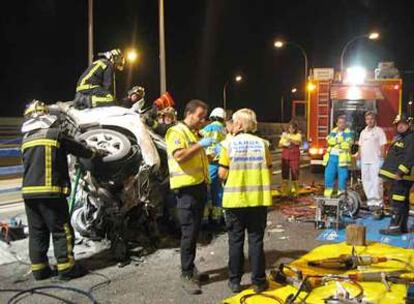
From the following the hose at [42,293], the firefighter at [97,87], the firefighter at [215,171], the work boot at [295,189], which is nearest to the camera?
the hose at [42,293]

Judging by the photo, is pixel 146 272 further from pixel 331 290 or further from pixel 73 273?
pixel 331 290

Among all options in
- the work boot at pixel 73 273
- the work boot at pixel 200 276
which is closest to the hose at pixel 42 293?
the work boot at pixel 73 273

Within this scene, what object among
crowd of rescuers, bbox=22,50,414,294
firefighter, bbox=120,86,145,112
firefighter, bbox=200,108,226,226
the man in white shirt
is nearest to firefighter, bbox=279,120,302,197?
the man in white shirt

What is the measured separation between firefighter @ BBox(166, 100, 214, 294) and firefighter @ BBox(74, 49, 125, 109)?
9.29 feet

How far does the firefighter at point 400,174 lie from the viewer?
8.13 metres

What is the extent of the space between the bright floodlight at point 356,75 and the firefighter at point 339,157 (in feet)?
16.0

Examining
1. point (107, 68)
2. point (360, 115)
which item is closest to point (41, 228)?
point (107, 68)

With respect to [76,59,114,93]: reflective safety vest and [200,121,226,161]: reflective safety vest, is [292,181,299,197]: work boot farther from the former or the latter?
[76,59,114,93]: reflective safety vest

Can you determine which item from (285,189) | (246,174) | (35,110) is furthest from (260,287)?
(285,189)

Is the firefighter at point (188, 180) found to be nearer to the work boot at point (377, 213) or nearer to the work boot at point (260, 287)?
the work boot at point (260, 287)

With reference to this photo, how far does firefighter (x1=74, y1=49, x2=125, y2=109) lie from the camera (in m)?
8.32

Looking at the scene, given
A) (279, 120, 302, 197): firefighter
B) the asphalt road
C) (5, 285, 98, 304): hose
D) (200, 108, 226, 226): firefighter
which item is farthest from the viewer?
(279, 120, 302, 197): firefighter

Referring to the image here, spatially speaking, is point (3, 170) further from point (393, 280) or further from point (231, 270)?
point (393, 280)

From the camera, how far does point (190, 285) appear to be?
567 cm
